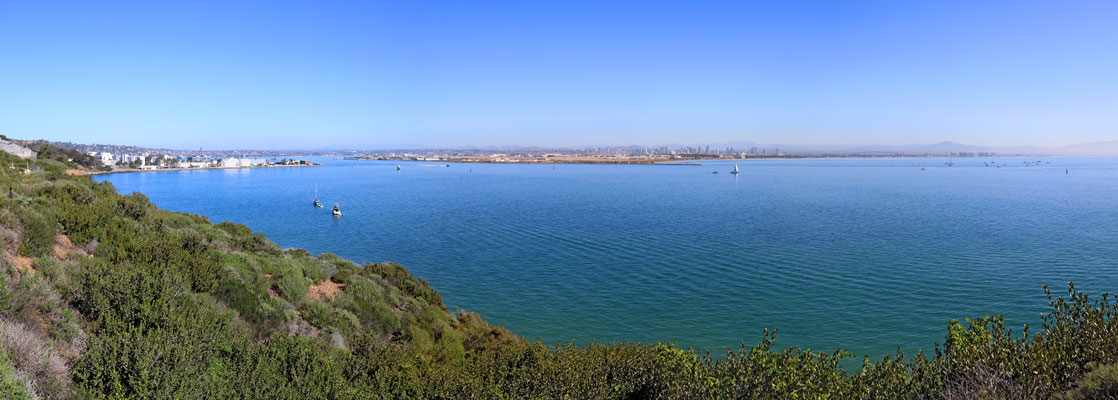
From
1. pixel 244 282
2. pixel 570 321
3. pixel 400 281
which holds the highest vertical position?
pixel 244 282

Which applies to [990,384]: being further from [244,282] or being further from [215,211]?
[215,211]

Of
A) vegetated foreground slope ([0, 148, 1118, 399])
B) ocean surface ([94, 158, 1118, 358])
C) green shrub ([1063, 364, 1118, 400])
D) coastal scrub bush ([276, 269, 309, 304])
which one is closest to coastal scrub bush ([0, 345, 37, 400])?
vegetated foreground slope ([0, 148, 1118, 399])

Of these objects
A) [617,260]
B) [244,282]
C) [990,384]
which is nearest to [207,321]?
[244,282]

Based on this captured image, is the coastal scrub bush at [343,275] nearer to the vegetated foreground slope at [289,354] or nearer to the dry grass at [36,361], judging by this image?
the vegetated foreground slope at [289,354]

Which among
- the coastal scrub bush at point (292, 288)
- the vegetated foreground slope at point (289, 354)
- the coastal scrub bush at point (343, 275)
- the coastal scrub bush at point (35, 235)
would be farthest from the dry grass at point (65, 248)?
the coastal scrub bush at point (343, 275)

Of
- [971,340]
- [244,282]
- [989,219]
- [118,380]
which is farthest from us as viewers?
[989,219]

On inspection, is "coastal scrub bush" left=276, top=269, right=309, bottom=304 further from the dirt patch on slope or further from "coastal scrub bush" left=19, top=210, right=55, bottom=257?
"coastal scrub bush" left=19, top=210, right=55, bottom=257
